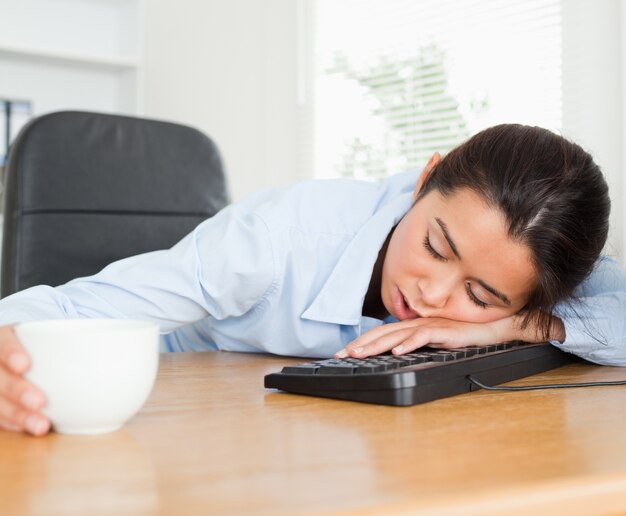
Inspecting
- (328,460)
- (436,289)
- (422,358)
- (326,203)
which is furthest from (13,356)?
(326,203)

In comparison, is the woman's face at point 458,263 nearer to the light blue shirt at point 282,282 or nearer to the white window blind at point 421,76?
the light blue shirt at point 282,282

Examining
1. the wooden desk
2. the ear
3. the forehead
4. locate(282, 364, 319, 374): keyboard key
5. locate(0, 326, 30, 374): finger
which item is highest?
the ear

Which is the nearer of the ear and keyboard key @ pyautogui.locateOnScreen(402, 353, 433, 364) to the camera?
keyboard key @ pyautogui.locateOnScreen(402, 353, 433, 364)

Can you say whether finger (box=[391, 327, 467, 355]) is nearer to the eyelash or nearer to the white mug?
the eyelash

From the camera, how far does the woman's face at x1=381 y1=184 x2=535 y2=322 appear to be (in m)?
0.97

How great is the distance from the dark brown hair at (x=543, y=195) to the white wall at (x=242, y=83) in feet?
6.20

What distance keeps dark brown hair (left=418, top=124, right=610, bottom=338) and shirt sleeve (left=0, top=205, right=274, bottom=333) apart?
0.28 m

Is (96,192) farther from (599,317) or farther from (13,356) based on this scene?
(13,356)

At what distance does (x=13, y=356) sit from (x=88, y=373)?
53 millimetres

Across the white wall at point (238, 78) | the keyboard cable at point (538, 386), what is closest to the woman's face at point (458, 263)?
the keyboard cable at point (538, 386)

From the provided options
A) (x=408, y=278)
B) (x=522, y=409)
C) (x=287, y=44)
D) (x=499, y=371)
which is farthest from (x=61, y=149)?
(x=287, y=44)

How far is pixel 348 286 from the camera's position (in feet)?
3.59

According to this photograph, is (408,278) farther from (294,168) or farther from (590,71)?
(294,168)

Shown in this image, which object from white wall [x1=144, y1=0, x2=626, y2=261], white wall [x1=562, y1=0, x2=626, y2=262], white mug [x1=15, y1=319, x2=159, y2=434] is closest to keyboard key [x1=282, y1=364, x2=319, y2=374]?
white mug [x1=15, y1=319, x2=159, y2=434]
